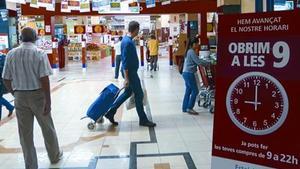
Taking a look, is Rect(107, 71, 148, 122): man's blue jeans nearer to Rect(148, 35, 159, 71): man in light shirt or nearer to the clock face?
the clock face

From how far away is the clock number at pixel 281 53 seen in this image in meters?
2.02

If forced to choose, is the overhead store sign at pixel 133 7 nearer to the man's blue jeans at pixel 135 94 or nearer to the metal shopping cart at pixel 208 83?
the metal shopping cart at pixel 208 83

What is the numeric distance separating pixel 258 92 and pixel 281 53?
0.75 feet

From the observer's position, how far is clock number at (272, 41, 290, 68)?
2.02 metres

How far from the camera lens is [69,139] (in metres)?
6.04

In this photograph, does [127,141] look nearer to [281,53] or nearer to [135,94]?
[135,94]

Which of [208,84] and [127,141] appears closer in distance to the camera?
[127,141]

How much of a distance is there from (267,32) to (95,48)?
2556 cm

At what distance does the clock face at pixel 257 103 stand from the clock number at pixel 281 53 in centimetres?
8

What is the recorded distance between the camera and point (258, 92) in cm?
214

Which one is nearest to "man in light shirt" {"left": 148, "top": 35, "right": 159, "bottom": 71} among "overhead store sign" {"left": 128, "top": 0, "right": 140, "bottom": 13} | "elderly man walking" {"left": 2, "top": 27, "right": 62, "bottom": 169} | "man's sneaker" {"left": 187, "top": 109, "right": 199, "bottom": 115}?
"overhead store sign" {"left": 128, "top": 0, "right": 140, "bottom": 13}

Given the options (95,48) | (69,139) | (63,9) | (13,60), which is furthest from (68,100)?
(95,48)

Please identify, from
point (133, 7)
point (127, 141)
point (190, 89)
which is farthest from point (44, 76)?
point (133, 7)

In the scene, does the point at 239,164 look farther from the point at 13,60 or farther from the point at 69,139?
the point at 69,139
